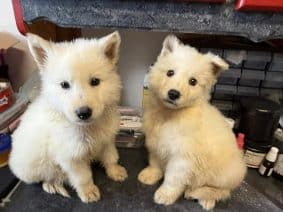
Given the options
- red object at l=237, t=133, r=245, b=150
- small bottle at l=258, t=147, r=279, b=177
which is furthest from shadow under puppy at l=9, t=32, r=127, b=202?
small bottle at l=258, t=147, r=279, b=177

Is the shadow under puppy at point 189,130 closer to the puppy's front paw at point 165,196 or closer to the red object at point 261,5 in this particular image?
the puppy's front paw at point 165,196

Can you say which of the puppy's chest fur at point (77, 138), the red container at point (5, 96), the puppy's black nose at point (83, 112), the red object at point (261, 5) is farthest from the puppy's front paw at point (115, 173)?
the red object at point (261, 5)

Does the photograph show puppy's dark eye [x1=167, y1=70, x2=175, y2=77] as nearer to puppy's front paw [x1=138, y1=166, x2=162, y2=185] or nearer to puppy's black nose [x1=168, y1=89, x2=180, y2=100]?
puppy's black nose [x1=168, y1=89, x2=180, y2=100]

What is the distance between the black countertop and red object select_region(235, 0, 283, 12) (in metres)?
0.72

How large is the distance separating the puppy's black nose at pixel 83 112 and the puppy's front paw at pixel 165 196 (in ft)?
1.52

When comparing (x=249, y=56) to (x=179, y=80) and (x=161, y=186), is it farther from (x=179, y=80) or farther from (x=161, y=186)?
(x=161, y=186)

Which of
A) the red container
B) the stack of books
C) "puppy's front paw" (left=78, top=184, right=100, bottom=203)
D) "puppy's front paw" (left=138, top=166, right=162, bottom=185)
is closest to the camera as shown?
"puppy's front paw" (left=78, top=184, right=100, bottom=203)

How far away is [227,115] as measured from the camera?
60.3 inches

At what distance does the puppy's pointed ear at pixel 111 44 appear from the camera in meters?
0.91

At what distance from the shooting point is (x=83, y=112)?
85cm

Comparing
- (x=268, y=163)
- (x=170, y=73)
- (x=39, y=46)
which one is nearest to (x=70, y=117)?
(x=39, y=46)

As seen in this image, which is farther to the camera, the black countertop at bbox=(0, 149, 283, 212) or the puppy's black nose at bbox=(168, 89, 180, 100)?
the black countertop at bbox=(0, 149, 283, 212)

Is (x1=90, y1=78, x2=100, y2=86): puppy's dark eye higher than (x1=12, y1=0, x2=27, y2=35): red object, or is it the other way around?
(x1=12, y1=0, x2=27, y2=35): red object

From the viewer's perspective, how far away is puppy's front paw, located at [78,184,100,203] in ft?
3.63
